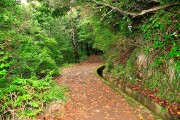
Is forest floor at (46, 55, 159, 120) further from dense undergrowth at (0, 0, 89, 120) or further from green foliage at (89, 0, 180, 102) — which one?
green foliage at (89, 0, 180, 102)

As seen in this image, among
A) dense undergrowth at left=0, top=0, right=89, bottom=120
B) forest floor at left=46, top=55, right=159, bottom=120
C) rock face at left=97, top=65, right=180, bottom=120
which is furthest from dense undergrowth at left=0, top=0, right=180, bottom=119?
forest floor at left=46, top=55, right=159, bottom=120

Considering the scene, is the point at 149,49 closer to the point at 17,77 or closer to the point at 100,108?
the point at 100,108

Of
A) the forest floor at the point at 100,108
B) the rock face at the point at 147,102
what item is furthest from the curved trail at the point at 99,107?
the rock face at the point at 147,102

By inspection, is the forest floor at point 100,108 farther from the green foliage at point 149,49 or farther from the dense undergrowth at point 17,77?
the green foliage at point 149,49

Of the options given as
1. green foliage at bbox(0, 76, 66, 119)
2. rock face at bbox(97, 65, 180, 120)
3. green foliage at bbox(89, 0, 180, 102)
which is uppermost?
green foliage at bbox(89, 0, 180, 102)

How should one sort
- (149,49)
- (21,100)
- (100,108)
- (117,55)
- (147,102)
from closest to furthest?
(21,100)
(147,102)
(100,108)
(149,49)
(117,55)

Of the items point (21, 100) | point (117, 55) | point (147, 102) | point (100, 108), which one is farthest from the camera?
point (117, 55)

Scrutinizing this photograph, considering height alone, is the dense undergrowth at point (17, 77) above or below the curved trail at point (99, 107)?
above

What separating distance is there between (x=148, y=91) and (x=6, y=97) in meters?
4.73

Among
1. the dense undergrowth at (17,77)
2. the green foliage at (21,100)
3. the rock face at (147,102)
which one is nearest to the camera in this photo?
the rock face at (147,102)

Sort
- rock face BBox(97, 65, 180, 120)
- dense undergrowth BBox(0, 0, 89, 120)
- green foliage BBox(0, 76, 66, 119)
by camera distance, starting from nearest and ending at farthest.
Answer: rock face BBox(97, 65, 180, 120)
green foliage BBox(0, 76, 66, 119)
dense undergrowth BBox(0, 0, 89, 120)

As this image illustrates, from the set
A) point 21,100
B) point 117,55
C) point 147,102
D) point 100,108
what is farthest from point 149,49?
point 21,100

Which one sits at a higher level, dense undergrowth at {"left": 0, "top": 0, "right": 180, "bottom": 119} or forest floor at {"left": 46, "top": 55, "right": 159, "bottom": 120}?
dense undergrowth at {"left": 0, "top": 0, "right": 180, "bottom": 119}

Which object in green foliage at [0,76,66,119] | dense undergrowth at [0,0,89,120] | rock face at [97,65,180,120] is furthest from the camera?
dense undergrowth at [0,0,89,120]
